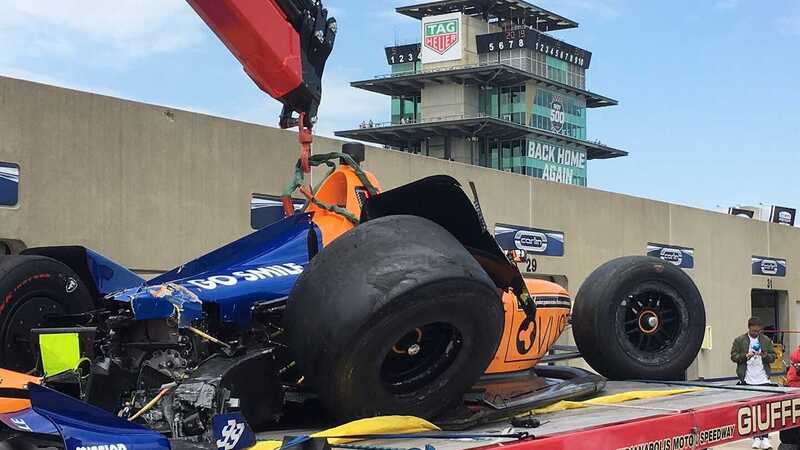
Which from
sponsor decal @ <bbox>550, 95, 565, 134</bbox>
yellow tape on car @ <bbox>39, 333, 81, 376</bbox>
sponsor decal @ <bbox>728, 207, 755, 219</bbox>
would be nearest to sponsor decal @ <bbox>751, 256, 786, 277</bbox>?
sponsor decal @ <bbox>728, 207, 755, 219</bbox>

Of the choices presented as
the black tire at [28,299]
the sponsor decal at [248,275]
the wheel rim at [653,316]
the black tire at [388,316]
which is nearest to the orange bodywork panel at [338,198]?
the sponsor decal at [248,275]

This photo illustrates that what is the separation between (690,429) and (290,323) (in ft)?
7.06

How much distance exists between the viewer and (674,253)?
2466cm

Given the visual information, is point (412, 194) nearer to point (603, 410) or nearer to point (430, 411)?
point (430, 411)

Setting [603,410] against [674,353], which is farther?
[674,353]

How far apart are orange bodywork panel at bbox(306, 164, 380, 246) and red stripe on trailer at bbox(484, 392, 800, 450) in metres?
1.50

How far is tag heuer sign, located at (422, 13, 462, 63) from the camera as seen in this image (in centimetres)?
8231

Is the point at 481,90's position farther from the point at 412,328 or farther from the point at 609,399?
the point at 412,328

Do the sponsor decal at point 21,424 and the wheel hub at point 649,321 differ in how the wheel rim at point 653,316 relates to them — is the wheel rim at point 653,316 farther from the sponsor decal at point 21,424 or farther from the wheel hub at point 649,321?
the sponsor decal at point 21,424

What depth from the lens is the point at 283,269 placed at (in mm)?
4531

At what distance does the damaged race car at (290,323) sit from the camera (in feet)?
12.3

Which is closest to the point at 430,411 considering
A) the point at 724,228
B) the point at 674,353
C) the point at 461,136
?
the point at 674,353

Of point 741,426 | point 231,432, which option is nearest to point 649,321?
point 741,426

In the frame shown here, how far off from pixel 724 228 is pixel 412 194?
2403 cm
